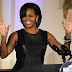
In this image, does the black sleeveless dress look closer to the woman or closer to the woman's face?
the woman

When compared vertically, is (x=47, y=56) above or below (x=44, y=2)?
below

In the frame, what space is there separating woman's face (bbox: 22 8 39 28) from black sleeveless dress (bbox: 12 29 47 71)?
4.4 inches

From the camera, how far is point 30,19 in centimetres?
174

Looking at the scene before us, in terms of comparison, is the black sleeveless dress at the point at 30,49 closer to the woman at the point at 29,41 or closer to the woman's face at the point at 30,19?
the woman at the point at 29,41

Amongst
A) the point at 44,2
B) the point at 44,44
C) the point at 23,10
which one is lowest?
the point at 44,44

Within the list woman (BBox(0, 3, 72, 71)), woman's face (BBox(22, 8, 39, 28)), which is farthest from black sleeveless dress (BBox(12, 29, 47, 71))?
woman's face (BBox(22, 8, 39, 28))

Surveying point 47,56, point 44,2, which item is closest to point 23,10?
point 44,2

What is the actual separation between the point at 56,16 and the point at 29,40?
1.26 meters

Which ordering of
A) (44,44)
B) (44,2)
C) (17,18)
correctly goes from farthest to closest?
(44,2)
(17,18)
(44,44)

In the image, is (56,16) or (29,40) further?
(56,16)

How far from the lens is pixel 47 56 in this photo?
9.48ft

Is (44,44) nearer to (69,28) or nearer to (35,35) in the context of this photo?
(35,35)

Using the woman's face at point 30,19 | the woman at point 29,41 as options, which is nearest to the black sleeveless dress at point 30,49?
the woman at point 29,41

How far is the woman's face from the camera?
1707 mm
